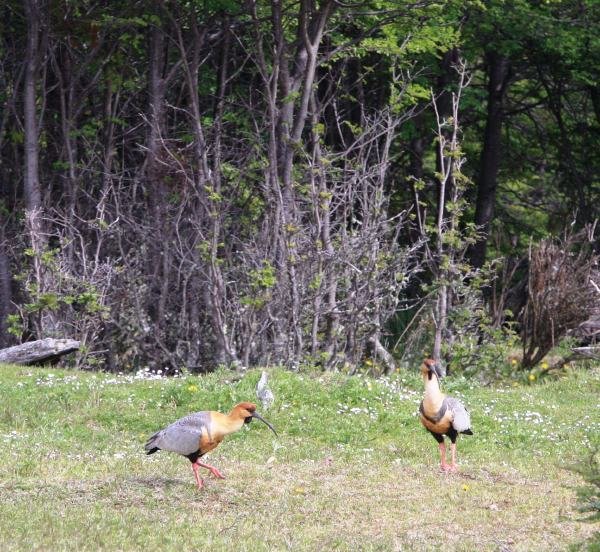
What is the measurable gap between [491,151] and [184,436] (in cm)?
1434

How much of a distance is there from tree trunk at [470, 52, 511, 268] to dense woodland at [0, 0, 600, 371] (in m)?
1.64

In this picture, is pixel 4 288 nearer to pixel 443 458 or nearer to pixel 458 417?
pixel 443 458

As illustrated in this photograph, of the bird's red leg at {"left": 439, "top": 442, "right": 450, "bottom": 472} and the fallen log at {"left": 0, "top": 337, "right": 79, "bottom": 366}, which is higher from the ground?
the bird's red leg at {"left": 439, "top": 442, "right": 450, "bottom": 472}

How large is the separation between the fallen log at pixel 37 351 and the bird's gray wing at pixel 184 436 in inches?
241

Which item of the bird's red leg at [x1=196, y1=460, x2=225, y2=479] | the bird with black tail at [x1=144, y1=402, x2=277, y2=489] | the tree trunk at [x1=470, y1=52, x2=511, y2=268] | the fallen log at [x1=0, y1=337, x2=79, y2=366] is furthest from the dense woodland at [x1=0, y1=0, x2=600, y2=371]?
the bird with black tail at [x1=144, y1=402, x2=277, y2=489]

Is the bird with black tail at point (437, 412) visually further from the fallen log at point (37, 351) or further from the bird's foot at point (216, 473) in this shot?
the fallen log at point (37, 351)

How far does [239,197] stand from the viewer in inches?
637

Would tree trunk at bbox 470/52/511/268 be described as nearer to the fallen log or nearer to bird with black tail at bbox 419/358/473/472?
the fallen log

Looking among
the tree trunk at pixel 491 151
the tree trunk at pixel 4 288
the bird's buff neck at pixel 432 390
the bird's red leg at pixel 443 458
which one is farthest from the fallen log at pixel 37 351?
the tree trunk at pixel 491 151

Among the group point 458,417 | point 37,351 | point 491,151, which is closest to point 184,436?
point 458,417

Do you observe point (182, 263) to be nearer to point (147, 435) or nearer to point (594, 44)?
point (147, 435)

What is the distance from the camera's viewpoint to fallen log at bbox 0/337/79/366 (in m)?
14.5

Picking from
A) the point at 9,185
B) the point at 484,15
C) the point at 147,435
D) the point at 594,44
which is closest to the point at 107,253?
the point at 9,185

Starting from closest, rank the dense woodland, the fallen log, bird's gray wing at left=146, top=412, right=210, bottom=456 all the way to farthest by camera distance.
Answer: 1. bird's gray wing at left=146, top=412, right=210, bottom=456
2. the fallen log
3. the dense woodland
